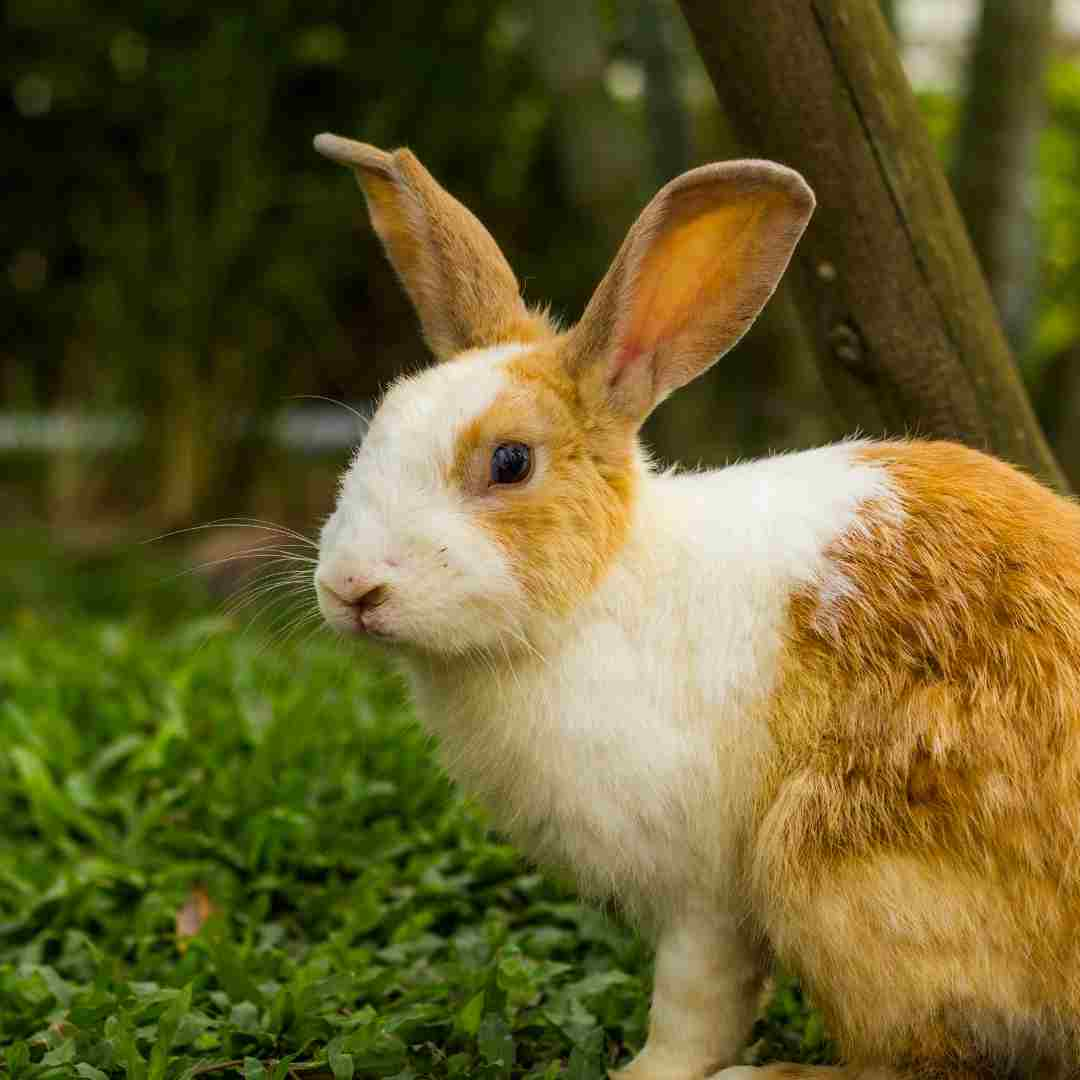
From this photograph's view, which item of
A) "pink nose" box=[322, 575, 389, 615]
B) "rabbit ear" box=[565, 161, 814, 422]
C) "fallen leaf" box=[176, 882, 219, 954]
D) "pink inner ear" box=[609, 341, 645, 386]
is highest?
"rabbit ear" box=[565, 161, 814, 422]

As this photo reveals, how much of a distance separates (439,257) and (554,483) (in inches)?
21.7

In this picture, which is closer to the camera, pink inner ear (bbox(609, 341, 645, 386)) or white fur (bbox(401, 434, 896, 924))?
white fur (bbox(401, 434, 896, 924))

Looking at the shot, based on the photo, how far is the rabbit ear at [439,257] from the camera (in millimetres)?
2785

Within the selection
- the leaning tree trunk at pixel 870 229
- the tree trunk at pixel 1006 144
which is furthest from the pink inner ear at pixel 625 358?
the tree trunk at pixel 1006 144

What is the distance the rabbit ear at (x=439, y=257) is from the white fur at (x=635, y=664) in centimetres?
A: 20

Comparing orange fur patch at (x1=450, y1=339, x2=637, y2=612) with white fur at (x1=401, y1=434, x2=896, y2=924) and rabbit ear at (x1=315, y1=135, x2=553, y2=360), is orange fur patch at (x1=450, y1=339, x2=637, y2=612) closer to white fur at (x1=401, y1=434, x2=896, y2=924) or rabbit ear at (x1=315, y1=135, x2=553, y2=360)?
white fur at (x1=401, y1=434, x2=896, y2=924)

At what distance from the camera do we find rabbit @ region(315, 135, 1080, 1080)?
2.31 meters

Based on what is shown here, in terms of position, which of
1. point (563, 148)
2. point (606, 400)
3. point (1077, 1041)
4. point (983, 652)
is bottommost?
point (1077, 1041)

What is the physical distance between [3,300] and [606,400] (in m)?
7.47

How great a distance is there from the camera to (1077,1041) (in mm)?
2324

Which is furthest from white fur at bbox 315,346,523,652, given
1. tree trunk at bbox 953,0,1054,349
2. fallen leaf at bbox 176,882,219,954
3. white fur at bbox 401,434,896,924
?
tree trunk at bbox 953,0,1054,349

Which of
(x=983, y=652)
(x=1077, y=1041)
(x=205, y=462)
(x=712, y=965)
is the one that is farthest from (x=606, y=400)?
(x=205, y=462)

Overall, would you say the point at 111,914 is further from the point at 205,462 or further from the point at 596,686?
the point at 205,462

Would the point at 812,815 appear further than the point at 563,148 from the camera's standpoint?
No
